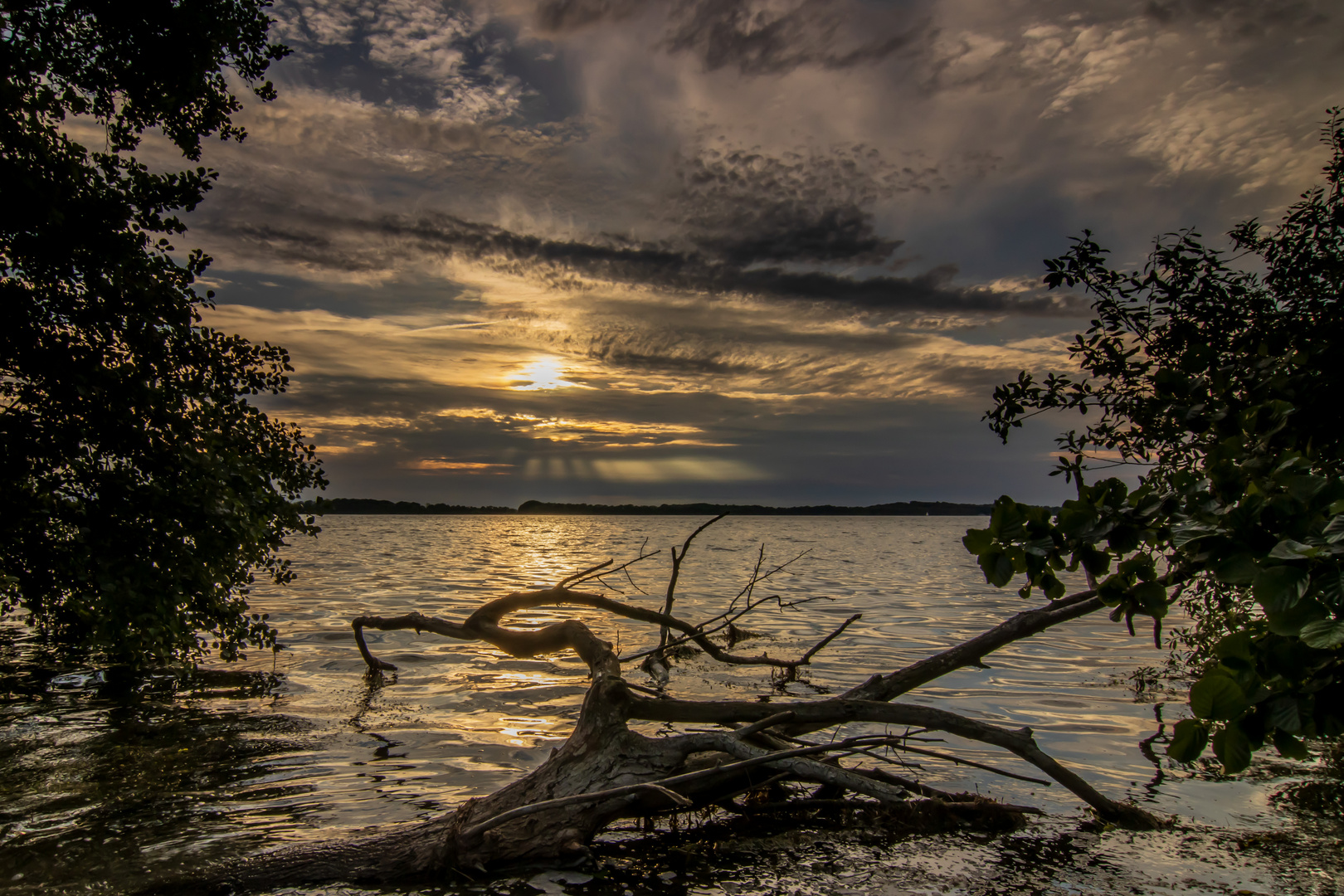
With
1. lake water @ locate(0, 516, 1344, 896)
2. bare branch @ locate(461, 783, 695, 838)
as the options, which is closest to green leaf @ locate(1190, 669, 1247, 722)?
bare branch @ locate(461, 783, 695, 838)

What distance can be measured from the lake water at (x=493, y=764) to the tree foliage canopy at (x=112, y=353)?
60.9 inches

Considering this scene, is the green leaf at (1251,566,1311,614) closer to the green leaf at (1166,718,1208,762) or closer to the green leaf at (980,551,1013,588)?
the green leaf at (1166,718,1208,762)

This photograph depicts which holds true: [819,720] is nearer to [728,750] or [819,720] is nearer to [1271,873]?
[728,750]

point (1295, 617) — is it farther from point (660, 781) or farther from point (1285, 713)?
point (660, 781)

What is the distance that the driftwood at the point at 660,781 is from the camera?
17.5 feet

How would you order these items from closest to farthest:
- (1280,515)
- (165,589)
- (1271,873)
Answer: (1280,515) → (1271,873) → (165,589)

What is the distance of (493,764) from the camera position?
8297mm

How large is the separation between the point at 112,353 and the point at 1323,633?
34.1 ft

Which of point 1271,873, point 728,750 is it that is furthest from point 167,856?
point 1271,873

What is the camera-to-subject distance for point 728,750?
5758 millimetres

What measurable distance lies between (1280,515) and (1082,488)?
59 cm

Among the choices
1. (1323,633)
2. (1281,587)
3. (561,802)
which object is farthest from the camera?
(561,802)

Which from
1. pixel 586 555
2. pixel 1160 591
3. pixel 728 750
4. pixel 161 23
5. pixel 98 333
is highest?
pixel 161 23

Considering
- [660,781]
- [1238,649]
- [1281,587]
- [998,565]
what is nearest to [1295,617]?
[1281,587]
